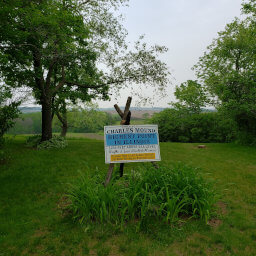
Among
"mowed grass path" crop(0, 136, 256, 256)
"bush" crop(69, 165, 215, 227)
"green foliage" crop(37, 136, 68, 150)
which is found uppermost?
"green foliage" crop(37, 136, 68, 150)

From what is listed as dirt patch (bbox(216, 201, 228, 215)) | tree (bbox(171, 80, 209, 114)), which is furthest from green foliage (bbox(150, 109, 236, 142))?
dirt patch (bbox(216, 201, 228, 215))

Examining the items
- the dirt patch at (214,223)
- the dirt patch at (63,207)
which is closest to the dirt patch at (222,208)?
the dirt patch at (214,223)

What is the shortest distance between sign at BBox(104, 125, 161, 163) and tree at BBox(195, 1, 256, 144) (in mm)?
14338

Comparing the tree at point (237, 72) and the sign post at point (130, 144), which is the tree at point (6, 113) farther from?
the tree at point (237, 72)

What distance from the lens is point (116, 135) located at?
244 inches

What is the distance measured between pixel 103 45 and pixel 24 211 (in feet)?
40.7

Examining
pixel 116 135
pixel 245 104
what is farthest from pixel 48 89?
pixel 245 104

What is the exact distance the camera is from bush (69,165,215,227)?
4.97 meters

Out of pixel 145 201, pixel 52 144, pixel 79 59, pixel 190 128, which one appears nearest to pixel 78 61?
pixel 79 59

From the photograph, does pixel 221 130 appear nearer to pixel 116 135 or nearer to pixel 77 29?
pixel 77 29

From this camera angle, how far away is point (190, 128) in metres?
34.3

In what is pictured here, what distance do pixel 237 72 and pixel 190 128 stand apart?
1687cm

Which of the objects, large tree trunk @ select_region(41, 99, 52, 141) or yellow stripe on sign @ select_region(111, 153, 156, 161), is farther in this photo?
large tree trunk @ select_region(41, 99, 52, 141)

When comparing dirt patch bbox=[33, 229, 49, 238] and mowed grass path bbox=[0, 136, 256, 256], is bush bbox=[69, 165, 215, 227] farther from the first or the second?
dirt patch bbox=[33, 229, 49, 238]
